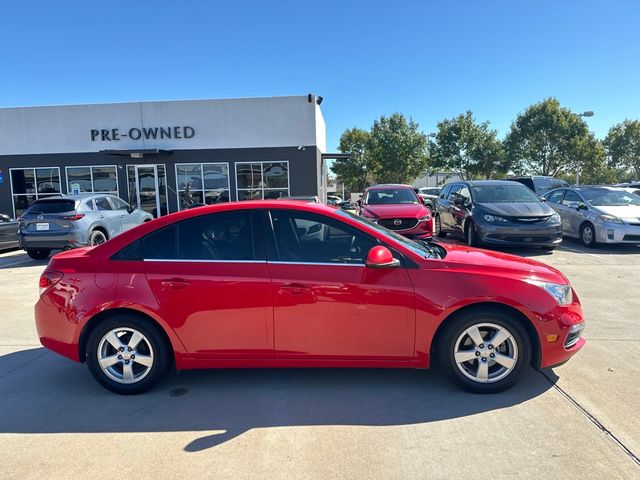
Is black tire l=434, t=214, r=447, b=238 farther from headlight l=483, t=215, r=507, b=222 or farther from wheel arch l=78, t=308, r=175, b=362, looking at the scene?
wheel arch l=78, t=308, r=175, b=362

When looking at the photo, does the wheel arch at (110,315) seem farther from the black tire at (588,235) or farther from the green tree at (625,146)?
the green tree at (625,146)

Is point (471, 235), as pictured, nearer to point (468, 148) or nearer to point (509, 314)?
point (509, 314)

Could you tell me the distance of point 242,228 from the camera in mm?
3633

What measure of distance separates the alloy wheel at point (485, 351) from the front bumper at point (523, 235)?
6.88 metres

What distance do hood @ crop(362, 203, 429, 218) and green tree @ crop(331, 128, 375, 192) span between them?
38429mm

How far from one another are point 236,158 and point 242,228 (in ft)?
54.0

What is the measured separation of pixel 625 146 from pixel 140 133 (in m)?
44.9

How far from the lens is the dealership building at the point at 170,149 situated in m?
19.2

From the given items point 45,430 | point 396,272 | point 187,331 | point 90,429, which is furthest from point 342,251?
point 45,430

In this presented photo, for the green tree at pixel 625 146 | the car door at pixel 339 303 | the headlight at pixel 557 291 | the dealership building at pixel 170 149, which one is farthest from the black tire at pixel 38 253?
the green tree at pixel 625 146

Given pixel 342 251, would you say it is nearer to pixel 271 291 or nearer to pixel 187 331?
pixel 271 291

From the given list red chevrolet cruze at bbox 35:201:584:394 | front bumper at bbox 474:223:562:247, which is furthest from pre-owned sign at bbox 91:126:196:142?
red chevrolet cruze at bbox 35:201:584:394

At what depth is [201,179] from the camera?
19.7 m

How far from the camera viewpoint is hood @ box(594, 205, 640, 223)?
400 inches
